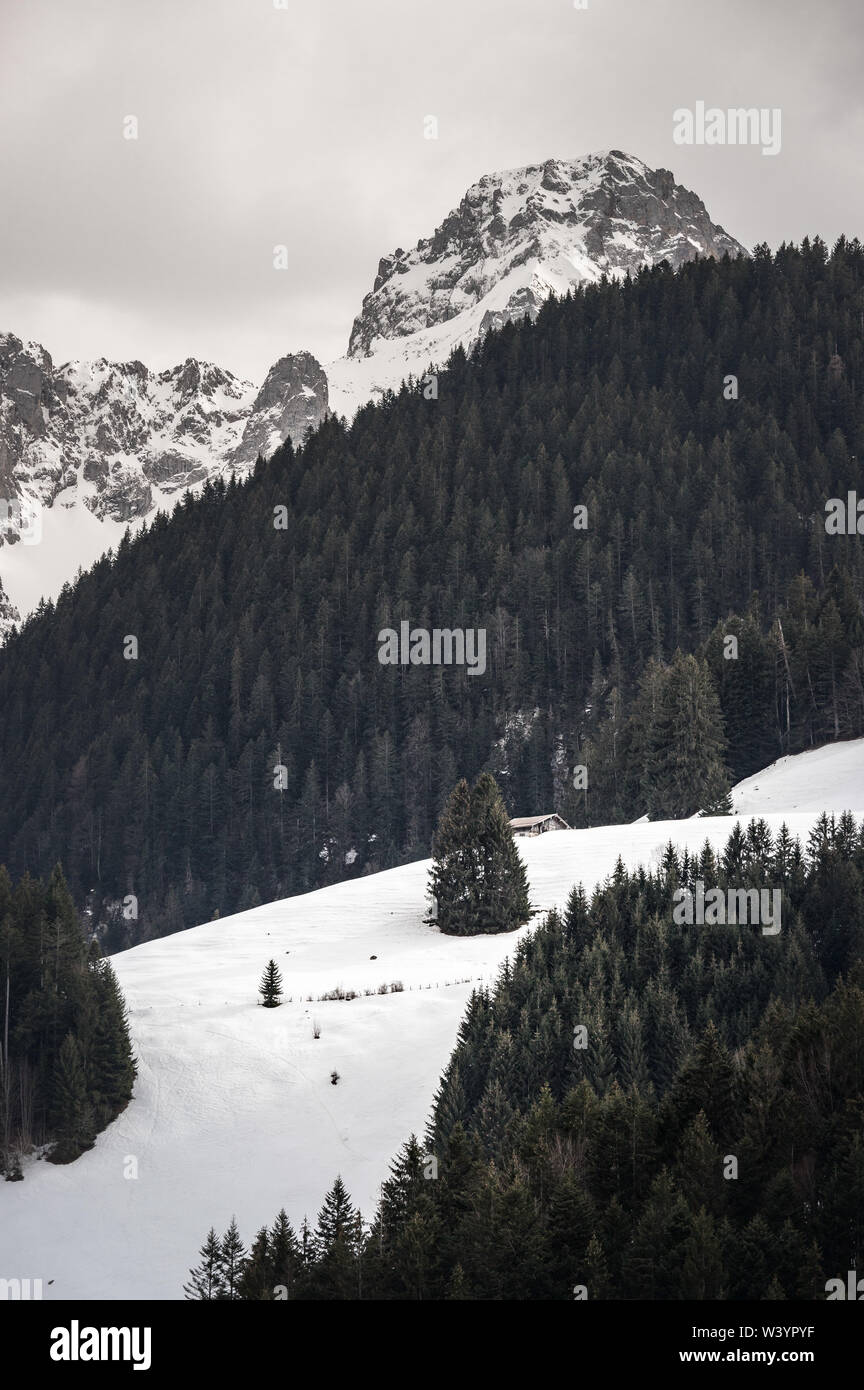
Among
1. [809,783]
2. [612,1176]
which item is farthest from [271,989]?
[809,783]

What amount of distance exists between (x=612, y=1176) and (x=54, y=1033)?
22.7m

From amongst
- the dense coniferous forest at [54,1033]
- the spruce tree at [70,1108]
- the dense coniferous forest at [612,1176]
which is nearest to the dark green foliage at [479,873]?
the dense coniferous forest at [612,1176]

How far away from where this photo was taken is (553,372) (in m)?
192

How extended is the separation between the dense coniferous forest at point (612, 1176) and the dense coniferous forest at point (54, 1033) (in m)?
9.28

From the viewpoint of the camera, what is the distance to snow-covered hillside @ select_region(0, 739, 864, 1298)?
1406 inches

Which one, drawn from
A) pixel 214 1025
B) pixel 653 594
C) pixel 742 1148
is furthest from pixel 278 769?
pixel 742 1148

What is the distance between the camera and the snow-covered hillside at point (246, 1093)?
35.7m

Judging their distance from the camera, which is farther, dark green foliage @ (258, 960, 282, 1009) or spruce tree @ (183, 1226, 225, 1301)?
dark green foliage @ (258, 960, 282, 1009)

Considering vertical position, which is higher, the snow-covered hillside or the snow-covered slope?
the snow-covered slope

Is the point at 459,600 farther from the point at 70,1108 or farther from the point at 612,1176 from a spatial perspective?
the point at 612,1176

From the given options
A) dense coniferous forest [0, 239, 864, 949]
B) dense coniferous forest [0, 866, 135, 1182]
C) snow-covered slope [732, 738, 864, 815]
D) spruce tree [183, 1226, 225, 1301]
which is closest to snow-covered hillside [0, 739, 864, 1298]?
dense coniferous forest [0, 866, 135, 1182]

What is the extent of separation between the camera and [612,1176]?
27547mm

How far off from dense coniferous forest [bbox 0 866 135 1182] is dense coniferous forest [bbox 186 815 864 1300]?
928 cm

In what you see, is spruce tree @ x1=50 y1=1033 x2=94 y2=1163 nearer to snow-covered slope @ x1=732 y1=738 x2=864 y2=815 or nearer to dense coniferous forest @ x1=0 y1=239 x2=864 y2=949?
snow-covered slope @ x1=732 y1=738 x2=864 y2=815
